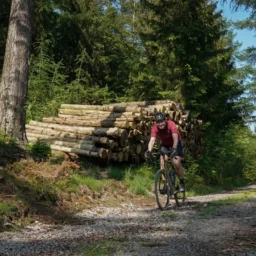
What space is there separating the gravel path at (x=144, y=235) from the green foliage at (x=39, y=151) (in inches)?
87.5

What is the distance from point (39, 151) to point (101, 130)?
2256 millimetres

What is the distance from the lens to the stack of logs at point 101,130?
11.2 m

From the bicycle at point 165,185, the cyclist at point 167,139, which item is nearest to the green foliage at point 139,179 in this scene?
the bicycle at point 165,185

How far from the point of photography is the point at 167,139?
28.9 feet

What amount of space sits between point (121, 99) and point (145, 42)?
293 centimetres

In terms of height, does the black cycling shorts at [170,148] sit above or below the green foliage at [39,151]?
above

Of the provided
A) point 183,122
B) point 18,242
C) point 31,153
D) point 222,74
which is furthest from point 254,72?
point 18,242

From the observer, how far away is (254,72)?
34969 millimetres

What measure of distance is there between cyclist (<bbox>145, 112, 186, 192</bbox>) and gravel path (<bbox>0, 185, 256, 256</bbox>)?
1308mm

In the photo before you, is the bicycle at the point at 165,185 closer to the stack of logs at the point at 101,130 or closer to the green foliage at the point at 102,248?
the stack of logs at the point at 101,130

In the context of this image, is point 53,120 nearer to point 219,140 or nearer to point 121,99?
point 121,99

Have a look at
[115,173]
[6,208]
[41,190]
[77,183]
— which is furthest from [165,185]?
[6,208]

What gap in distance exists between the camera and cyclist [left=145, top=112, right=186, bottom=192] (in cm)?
850

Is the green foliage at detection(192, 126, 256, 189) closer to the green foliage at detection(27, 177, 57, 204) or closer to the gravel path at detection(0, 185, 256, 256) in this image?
the gravel path at detection(0, 185, 256, 256)
